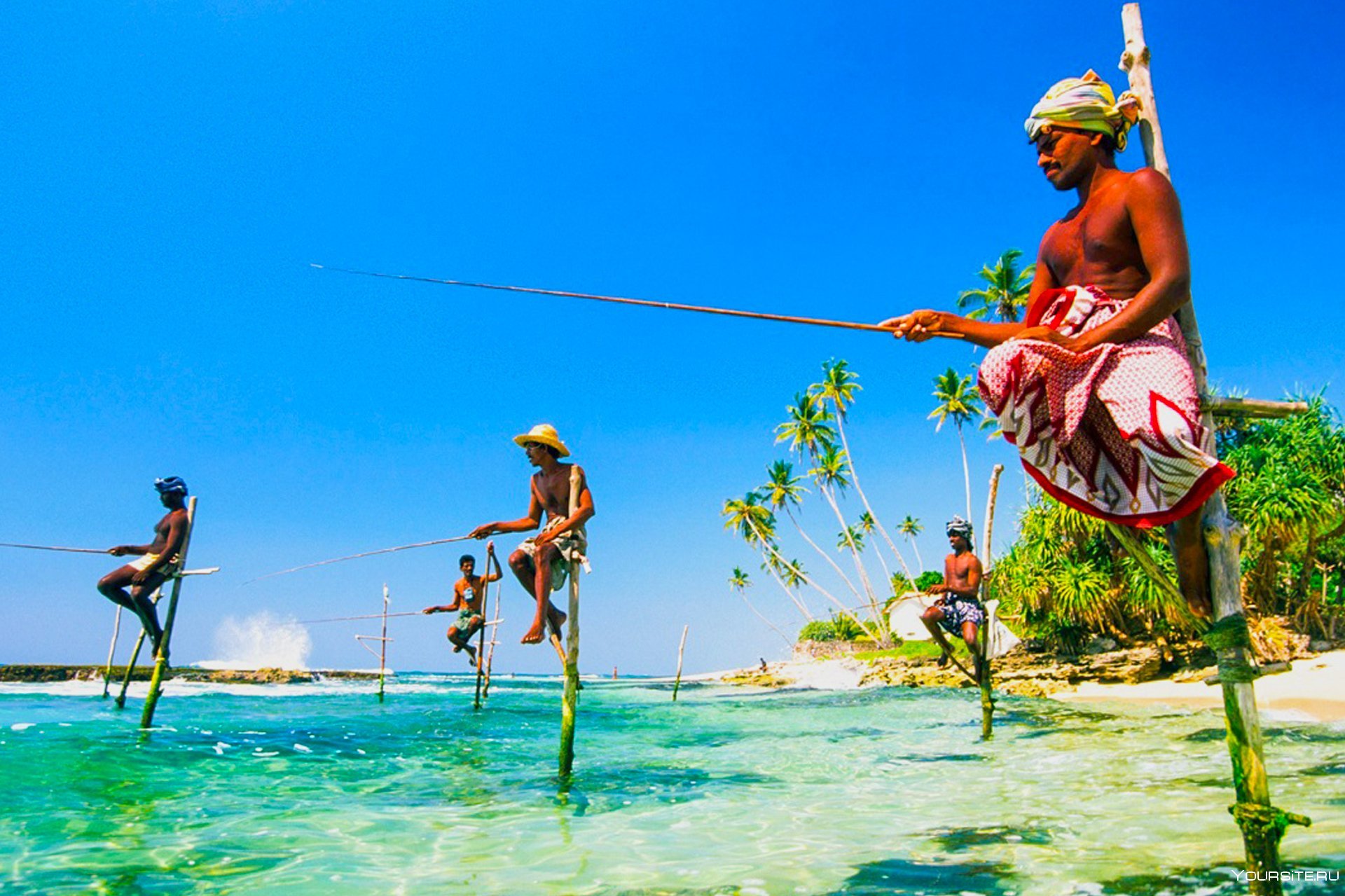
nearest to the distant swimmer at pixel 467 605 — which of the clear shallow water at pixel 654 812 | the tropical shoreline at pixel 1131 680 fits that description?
the clear shallow water at pixel 654 812

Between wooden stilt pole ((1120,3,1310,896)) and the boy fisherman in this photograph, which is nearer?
wooden stilt pole ((1120,3,1310,896))

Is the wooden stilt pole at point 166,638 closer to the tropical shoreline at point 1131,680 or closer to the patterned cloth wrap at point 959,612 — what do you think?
the patterned cloth wrap at point 959,612

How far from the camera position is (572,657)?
8.28 meters

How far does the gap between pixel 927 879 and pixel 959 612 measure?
7176 mm

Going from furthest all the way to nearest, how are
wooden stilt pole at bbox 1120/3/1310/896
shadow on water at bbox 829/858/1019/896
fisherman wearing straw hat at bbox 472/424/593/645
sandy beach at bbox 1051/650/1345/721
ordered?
sandy beach at bbox 1051/650/1345/721 → fisherman wearing straw hat at bbox 472/424/593/645 → shadow on water at bbox 829/858/1019/896 → wooden stilt pole at bbox 1120/3/1310/896

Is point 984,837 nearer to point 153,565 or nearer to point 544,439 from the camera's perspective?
point 544,439

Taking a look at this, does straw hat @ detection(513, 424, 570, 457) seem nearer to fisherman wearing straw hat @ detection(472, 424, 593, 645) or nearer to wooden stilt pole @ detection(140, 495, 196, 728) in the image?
fisherman wearing straw hat @ detection(472, 424, 593, 645)

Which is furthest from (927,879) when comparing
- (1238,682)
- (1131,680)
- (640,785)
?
(1131,680)

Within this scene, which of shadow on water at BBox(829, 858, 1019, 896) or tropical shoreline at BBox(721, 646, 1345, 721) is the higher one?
shadow on water at BBox(829, 858, 1019, 896)

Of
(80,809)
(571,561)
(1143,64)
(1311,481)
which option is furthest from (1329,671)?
(80,809)

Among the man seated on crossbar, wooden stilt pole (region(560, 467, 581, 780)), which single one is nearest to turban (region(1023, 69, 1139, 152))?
the man seated on crossbar

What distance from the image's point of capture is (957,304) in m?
40.8

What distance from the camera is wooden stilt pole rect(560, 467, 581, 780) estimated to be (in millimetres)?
7961

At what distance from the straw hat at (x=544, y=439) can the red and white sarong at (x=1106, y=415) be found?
5614mm
